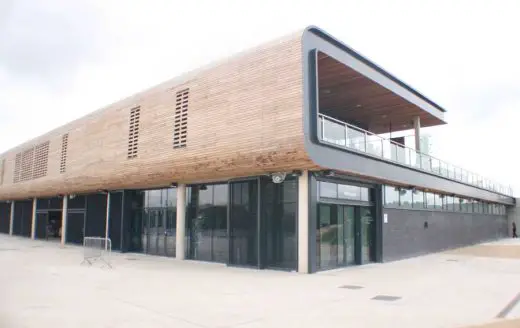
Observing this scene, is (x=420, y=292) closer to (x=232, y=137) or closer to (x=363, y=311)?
(x=363, y=311)

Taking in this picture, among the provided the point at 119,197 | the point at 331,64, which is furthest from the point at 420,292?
the point at 119,197

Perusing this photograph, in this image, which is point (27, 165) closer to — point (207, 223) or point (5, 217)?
point (5, 217)

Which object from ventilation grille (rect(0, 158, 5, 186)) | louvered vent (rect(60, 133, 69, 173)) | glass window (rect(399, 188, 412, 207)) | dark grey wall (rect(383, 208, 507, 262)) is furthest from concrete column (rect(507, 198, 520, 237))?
ventilation grille (rect(0, 158, 5, 186))

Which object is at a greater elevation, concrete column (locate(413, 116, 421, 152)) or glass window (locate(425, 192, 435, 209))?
concrete column (locate(413, 116, 421, 152))

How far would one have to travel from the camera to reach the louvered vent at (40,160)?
30000 millimetres

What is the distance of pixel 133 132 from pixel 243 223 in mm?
7221

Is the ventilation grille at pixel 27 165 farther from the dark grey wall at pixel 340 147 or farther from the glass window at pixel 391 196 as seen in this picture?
the dark grey wall at pixel 340 147

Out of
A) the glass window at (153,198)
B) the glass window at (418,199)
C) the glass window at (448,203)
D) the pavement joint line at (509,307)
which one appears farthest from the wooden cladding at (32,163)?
the pavement joint line at (509,307)

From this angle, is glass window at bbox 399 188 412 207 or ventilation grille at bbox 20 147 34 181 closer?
glass window at bbox 399 188 412 207

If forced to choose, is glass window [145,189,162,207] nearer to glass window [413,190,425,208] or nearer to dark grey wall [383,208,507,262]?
dark grey wall [383,208,507,262]

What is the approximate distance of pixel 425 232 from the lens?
75.0 ft

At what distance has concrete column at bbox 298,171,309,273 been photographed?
1431 cm

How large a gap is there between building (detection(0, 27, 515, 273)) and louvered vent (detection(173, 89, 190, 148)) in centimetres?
7

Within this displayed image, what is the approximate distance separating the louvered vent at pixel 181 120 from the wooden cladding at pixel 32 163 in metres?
16.3
